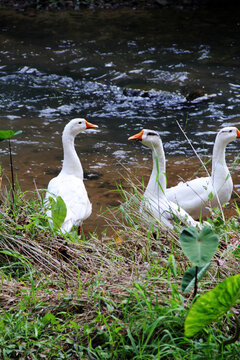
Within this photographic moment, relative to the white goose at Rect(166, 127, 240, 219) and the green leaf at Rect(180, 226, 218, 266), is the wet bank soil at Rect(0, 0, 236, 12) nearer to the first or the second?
the white goose at Rect(166, 127, 240, 219)

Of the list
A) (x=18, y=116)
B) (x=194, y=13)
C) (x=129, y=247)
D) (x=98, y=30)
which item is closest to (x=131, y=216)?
(x=129, y=247)

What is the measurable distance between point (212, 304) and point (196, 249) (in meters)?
0.23

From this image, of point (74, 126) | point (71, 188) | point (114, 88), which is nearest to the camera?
point (71, 188)

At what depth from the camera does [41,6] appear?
12.9 meters

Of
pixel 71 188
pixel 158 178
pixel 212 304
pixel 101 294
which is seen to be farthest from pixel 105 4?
pixel 212 304

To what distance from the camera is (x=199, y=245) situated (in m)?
2.08

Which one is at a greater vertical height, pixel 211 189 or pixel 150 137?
pixel 150 137

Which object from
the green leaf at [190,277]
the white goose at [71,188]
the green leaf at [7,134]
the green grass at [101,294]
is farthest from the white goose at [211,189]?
the green leaf at [190,277]

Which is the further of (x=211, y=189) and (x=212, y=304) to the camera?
(x=211, y=189)

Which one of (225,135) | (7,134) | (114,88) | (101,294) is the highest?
(7,134)

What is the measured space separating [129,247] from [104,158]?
10.3ft

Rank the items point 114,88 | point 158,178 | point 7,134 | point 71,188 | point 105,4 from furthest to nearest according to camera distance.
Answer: point 105,4 < point 114,88 < point 71,188 < point 158,178 < point 7,134

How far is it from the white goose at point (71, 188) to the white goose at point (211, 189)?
82 centimetres

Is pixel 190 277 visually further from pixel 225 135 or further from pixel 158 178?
→ pixel 225 135
